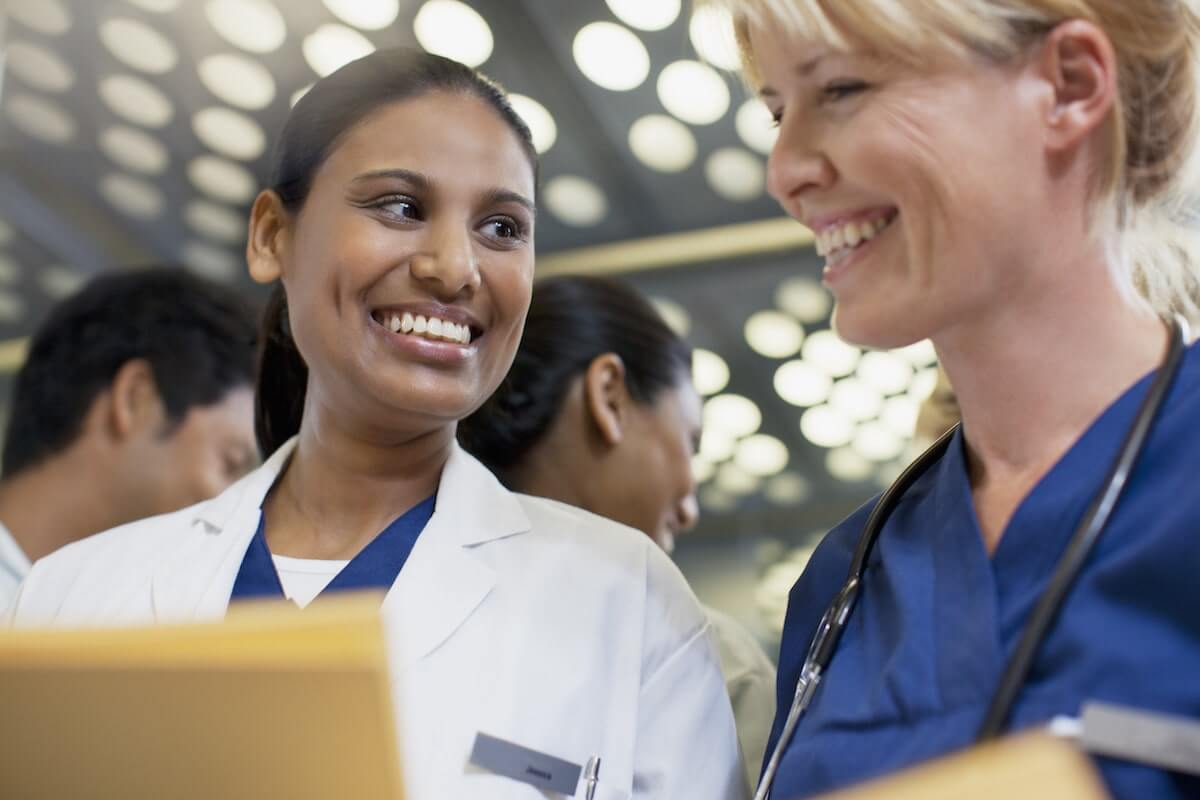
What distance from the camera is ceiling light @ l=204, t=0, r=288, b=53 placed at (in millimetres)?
1278

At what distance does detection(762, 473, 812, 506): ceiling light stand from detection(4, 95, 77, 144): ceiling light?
1.01m

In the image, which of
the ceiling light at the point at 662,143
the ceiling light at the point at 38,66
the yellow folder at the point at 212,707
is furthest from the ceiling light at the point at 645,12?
the yellow folder at the point at 212,707

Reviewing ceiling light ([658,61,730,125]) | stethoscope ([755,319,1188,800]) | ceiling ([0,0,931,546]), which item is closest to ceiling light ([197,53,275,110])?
ceiling ([0,0,931,546])

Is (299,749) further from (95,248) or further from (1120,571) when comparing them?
(95,248)

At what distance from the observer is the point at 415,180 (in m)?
0.96

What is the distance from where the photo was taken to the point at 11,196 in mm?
1650

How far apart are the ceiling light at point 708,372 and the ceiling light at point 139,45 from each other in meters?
0.71

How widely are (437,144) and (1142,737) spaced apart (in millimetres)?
654

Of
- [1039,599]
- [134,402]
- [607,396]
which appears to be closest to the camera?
[1039,599]

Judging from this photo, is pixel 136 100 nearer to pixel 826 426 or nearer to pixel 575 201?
pixel 575 201

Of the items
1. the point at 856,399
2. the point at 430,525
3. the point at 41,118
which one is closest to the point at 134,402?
the point at 41,118

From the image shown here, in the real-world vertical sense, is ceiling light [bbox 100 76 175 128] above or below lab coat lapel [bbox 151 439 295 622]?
above

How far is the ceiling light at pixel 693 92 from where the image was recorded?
124 cm

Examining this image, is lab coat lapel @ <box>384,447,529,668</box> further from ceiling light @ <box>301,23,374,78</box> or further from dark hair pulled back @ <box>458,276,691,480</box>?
ceiling light @ <box>301,23,374,78</box>
